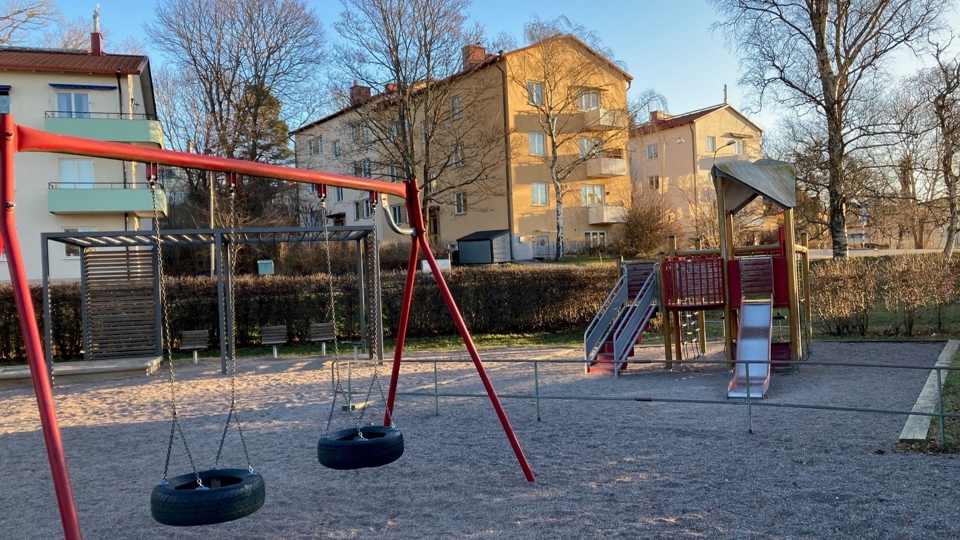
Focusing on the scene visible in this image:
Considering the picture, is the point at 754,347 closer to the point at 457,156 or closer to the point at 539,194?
the point at 457,156

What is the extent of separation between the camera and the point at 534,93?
36.8 meters

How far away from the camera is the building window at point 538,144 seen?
38.2 meters

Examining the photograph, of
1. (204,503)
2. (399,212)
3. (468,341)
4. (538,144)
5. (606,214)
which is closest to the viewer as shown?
(204,503)

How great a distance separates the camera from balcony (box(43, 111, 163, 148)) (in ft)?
98.9

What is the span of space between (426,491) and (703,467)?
2541 mm

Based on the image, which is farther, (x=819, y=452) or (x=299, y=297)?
(x=299, y=297)

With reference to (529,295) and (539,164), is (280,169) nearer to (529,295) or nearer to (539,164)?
(529,295)

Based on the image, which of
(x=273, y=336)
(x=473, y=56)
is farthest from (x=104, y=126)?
(x=273, y=336)

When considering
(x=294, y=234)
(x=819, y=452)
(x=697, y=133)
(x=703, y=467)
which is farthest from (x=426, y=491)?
(x=697, y=133)

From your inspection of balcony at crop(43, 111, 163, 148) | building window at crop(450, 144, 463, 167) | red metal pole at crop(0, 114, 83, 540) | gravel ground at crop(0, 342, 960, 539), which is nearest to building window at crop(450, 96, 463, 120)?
building window at crop(450, 144, 463, 167)

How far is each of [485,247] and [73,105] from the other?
63.7 ft

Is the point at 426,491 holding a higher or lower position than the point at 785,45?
lower

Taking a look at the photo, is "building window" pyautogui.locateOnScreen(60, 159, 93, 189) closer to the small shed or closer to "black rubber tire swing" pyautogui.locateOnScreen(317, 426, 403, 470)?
the small shed

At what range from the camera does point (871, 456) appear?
6777mm
